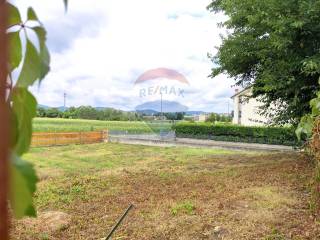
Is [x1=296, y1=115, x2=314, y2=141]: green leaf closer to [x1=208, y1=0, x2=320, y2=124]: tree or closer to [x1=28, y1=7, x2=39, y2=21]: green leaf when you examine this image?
[x1=208, y1=0, x2=320, y2=124]: tree

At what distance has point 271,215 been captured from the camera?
5.32 meters

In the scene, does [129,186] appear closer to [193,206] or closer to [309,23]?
[193,206]

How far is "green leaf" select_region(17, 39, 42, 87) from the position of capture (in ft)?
1.15

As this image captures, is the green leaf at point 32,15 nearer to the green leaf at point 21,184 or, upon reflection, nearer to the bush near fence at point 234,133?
the green leaf at point 21,184

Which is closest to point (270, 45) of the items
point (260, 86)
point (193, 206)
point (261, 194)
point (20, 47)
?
point (260, 86)

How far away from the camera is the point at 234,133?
25.6 metres

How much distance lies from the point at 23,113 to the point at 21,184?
0.11 metres

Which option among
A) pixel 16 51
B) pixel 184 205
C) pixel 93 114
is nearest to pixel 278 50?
pixel 184 205

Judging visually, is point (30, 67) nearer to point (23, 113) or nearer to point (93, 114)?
point (23, 113)

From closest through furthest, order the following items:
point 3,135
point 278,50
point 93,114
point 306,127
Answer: point 3,135
point 306,127
point 278,50
point 93,114

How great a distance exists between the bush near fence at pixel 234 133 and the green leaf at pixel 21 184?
2130cm

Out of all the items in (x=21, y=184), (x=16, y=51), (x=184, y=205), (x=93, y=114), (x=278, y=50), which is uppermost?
(x=278, y=50)

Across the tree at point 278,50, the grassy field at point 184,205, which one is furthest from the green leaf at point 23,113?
the tree at point 278,50

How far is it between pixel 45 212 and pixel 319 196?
3812 mm
